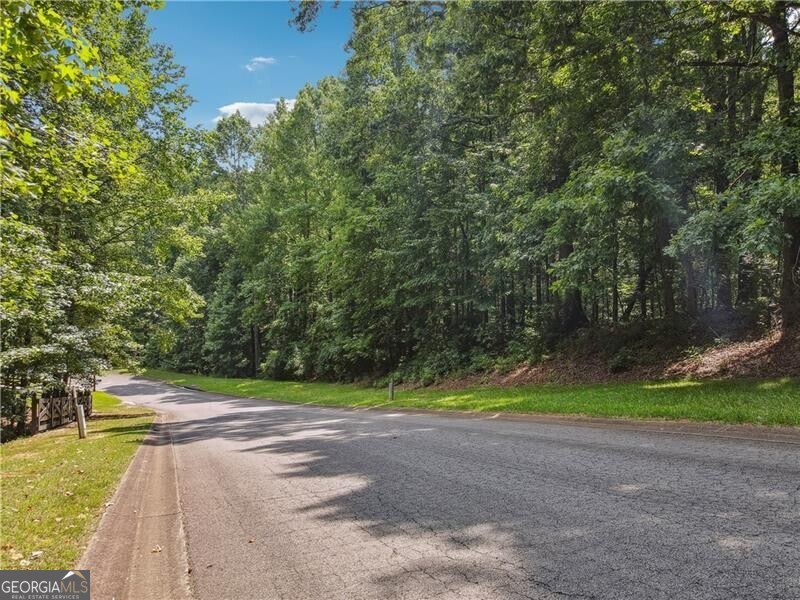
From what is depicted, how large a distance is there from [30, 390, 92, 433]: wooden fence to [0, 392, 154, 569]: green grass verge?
4857 millimetres

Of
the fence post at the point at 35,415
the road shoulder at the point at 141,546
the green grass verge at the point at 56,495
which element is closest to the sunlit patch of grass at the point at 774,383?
the road shoulder at the point at 141,546

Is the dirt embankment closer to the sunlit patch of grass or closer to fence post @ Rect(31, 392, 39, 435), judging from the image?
the sunlit patch of grass

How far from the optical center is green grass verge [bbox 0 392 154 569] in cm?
411

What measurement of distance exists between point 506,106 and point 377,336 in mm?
15301

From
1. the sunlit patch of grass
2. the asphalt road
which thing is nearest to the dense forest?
the sunlit patch of grass

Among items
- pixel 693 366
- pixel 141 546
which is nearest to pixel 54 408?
pixel 141 546

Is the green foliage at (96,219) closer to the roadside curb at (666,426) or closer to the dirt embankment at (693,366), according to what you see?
the roadside curb at (666,426)

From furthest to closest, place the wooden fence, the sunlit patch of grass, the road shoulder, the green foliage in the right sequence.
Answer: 1. the wooden fence
2. the sunlit patch of grass
3. the green foliage
4. the road shoulder

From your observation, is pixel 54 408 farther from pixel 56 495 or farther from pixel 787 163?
pixel 787 163

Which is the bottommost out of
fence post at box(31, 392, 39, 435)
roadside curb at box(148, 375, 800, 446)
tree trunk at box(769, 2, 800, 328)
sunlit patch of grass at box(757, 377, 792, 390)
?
fence post at box(31, 392, 39, 435)

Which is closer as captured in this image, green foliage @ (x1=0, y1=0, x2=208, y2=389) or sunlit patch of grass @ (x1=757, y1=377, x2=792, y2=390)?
green foliage @ (x1=0, y1=0, x2=208, y2=389)

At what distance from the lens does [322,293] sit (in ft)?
117

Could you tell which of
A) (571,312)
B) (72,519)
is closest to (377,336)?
(571,312)

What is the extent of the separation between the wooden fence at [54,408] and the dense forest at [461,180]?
5.98ft
